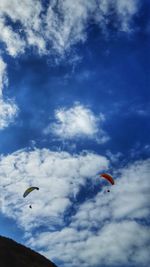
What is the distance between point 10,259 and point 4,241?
325 cm

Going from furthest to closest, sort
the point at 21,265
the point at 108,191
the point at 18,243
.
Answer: the point at 18,243 → the point at 21,265 → the point at 108,191

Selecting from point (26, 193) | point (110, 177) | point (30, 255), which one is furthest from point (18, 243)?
point (110, 177)

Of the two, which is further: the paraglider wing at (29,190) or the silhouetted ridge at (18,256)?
the paraglider wing at (29,190)

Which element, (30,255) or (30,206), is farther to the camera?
Result: (30,255)

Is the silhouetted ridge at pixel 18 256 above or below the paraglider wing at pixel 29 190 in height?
below

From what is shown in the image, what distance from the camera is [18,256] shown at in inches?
2365

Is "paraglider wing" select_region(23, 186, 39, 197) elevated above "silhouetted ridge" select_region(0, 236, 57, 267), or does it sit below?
above

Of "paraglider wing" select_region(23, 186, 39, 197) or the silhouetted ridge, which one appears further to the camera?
"paraglider wing" select_region(23, 186, 39, 197)

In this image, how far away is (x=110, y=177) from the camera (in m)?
61.4

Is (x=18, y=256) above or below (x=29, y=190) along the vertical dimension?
below

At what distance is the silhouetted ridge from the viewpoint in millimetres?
58281

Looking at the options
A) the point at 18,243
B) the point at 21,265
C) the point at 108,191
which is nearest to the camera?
the point at 108,191

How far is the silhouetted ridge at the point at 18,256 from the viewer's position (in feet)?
191

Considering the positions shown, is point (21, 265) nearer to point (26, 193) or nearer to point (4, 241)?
point (4, 241)
